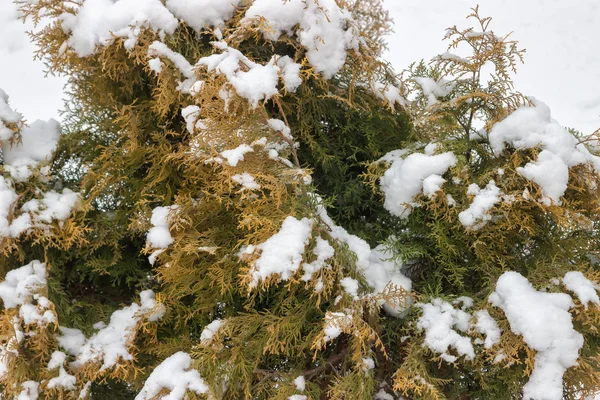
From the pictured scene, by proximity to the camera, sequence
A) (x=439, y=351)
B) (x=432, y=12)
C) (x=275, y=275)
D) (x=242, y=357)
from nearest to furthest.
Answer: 1. (x=275, y=275)
2. (x=439, y=351)
3. (x=242, y=357)
4. (x=432, y=12)

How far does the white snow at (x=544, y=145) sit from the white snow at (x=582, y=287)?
1.36 ft

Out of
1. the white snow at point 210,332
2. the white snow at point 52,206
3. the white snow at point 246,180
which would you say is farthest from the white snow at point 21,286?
the white snow at point 246,180

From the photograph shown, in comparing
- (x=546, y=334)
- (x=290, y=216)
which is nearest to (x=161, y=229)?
(x=290, y=216)

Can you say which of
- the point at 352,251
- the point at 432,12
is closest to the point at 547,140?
the point at 352,251

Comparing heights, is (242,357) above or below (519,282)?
below

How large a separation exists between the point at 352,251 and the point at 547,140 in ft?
4.01

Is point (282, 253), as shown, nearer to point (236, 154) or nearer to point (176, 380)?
point (236, 154)

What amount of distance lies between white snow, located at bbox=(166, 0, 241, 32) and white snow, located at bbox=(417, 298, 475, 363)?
2158 mm

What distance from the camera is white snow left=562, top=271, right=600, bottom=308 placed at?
2619 millimetres

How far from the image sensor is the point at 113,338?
11.3 ft

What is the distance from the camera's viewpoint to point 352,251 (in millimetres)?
2924

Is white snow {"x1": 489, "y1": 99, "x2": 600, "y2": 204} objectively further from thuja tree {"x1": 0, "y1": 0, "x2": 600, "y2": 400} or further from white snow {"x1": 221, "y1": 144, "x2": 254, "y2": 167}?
white snow {"x1": 221, "y1": 144, "x2": 254, "y2": 167}

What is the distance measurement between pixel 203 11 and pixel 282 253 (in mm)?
1628

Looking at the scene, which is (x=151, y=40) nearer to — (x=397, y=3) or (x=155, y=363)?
(x=155, y=363)
